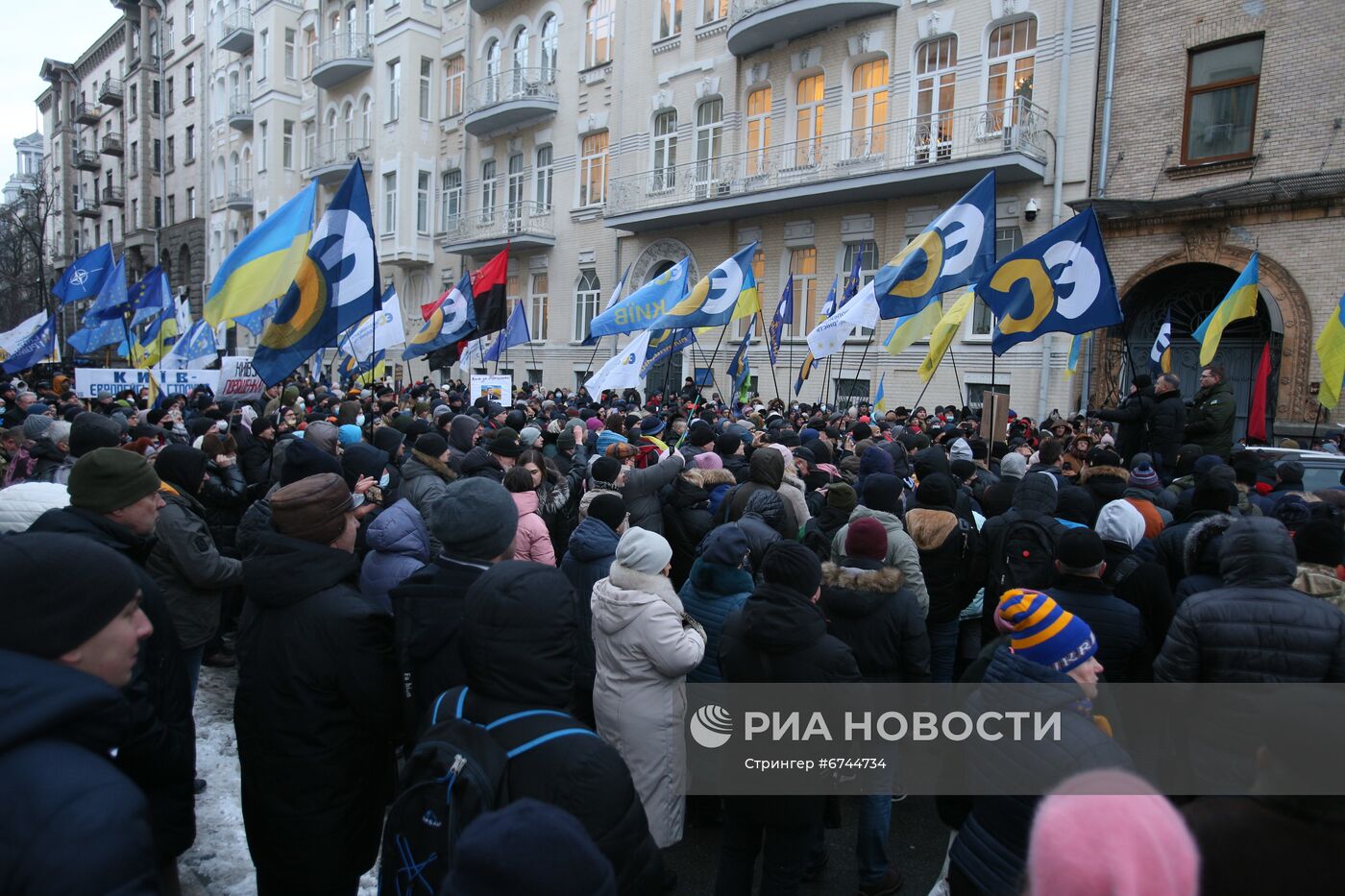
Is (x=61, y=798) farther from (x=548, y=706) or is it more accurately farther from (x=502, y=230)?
(x=502, y=230)

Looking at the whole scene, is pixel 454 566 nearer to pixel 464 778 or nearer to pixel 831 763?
pixel 464 778

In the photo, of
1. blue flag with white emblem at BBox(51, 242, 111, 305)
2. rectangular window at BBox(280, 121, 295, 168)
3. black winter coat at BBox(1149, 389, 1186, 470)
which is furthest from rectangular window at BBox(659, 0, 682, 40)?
rectangular window at BBox(280, 121, 295, 168)

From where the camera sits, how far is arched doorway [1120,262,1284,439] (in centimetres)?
1381

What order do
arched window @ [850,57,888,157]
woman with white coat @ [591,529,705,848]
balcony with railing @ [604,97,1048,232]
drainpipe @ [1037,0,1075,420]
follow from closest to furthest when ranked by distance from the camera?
1. woman with white coat @ [591,529,705,848]
2. drainpipe @ [1037,0,1075,420]
3. balcony with railing @ [604,97,1048,232]
4. arched window @ [850,57,888,157]

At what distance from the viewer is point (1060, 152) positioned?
50.1 ft

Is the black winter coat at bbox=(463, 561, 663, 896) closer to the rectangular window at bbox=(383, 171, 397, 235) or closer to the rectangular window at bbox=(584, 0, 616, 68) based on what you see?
the rectangular window at bbox=(584, 0, 616, 68)

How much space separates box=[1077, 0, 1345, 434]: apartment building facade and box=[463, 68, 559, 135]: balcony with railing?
15.9 meters

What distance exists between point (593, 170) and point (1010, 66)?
40.6 feet

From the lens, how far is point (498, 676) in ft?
6.38

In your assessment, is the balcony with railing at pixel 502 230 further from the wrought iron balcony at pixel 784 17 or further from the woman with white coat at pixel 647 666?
the woman with white coat at pixel 647 666

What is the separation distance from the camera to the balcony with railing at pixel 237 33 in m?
36.8

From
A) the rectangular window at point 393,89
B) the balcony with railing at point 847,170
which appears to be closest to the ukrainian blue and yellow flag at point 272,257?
the balcony with railing at point 847,170

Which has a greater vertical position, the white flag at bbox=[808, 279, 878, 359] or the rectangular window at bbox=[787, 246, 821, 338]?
the rectangular window at bbox=[787, 246, 821, 338]

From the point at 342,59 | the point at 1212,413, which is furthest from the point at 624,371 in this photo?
the point at 342,59
